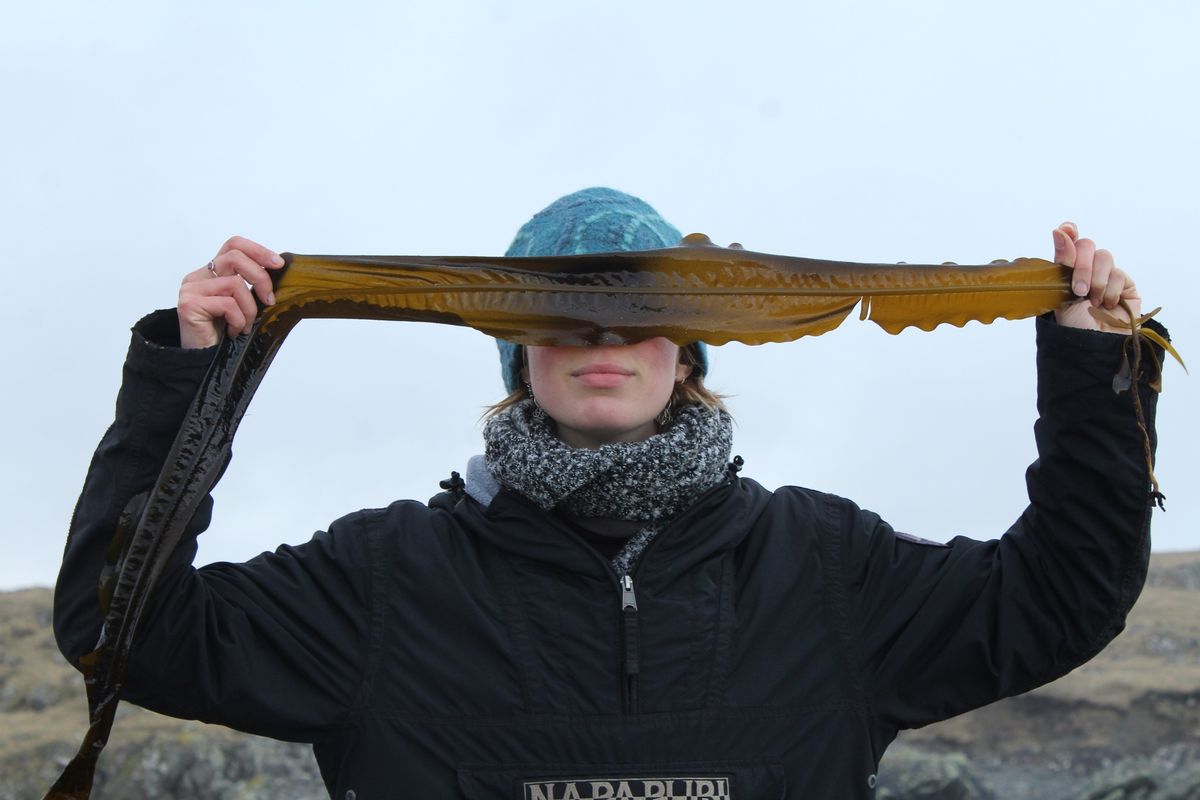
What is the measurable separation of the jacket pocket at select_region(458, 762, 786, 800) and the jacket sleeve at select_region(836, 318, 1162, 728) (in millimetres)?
447

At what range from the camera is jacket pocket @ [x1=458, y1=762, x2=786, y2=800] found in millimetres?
3197

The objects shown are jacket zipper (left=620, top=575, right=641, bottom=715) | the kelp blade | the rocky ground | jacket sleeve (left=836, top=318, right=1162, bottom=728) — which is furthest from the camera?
the rocky ground

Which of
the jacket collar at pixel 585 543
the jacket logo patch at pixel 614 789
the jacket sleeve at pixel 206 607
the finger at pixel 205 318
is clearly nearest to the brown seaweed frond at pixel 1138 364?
the jacket collar at pixel 585 543

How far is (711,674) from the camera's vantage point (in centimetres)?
338

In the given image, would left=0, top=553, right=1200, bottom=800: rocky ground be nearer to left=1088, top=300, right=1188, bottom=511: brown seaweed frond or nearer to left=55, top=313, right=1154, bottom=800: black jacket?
left=55, top=313, right=1154, bottom=800: black jacket

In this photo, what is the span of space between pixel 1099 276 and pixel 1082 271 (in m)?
0.05

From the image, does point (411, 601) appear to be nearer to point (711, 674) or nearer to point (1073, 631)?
point (711, 674)

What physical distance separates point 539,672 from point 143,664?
1014 mm

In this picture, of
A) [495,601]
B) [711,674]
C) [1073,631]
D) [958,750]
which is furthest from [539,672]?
[958,750]

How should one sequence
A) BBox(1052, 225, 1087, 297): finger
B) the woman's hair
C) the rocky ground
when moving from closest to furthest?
BBox(1052, 225, 1087, 297): finger → the woman's hair → the rocky ground

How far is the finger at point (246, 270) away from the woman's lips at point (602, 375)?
0.89 meters

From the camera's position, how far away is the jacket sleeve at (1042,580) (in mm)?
3416

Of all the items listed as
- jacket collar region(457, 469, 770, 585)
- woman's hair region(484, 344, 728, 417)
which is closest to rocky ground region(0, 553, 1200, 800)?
woman's hair region(484, 344, 728, 417)

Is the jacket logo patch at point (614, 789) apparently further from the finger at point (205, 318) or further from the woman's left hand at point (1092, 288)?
the woman's left hand at point (1092, 288)
